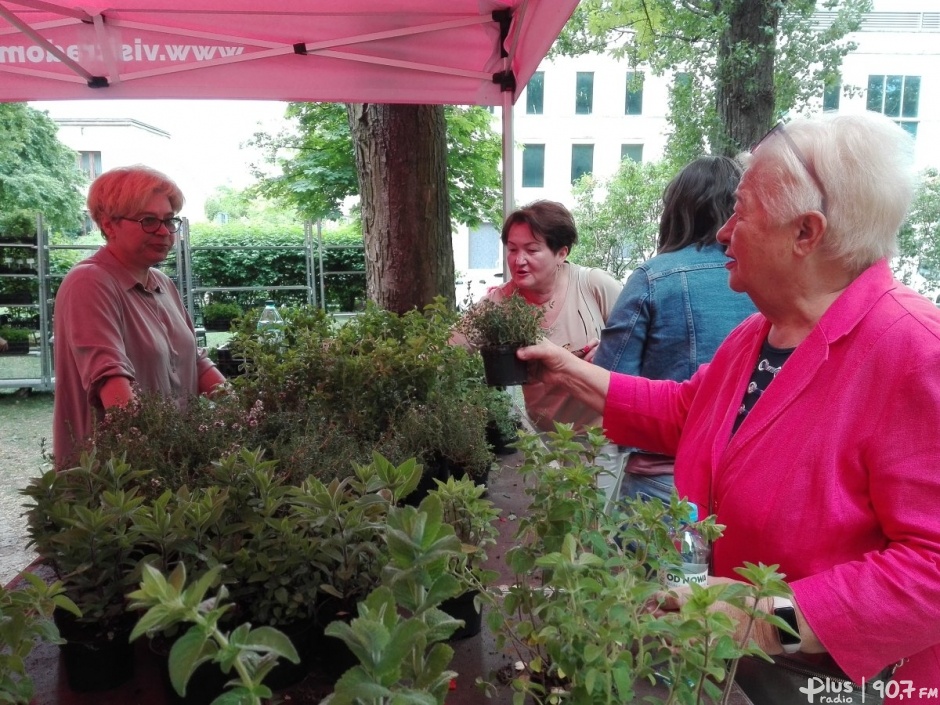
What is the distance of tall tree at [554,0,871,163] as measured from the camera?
23.6 ft

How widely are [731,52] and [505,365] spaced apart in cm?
614

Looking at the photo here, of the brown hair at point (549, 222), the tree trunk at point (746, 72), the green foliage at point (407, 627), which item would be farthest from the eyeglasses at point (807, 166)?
the tree trunk at point (746, 72)

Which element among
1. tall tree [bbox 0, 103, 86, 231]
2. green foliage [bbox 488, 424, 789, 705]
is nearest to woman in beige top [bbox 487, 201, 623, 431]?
green foliage [bbox 488, 424, 789, 705]

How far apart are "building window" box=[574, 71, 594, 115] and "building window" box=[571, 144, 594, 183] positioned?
1223mm

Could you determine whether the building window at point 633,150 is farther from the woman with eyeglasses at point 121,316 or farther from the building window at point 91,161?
the woman with eyeglasses at point 121,316

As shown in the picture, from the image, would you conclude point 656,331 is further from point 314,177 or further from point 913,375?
point 314,177

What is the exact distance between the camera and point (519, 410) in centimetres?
356

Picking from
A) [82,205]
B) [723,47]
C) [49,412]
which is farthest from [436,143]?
[82,205]

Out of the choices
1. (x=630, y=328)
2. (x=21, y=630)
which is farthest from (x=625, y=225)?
(x=21, y=630)

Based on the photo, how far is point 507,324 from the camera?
7.75 ft

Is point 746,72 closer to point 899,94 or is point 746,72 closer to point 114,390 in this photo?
point 114,390

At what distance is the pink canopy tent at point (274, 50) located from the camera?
348 centimetres

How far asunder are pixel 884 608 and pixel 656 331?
4.47 ft

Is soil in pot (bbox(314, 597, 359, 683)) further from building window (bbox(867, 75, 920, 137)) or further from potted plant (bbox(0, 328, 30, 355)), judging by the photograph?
building window (bbox(867, 75, 920, 137))
